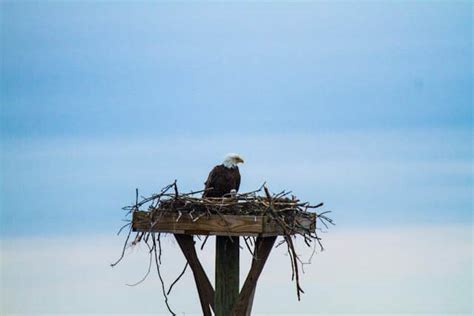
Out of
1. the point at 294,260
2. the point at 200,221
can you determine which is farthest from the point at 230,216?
the point at 294,260

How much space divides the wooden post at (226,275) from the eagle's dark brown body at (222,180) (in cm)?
143

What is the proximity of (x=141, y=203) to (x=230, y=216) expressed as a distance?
959 mm

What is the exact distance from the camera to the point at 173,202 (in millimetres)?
7023

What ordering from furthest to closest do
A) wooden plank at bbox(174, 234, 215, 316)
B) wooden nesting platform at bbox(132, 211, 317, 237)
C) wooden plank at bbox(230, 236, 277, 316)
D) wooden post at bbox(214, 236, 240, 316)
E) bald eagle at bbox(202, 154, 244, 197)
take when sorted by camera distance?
bald eagle at bbox(202, 154, 244, 197)
wooden plank at bbox(174, 234, 215, 316)
wooden post at bbox(214, 236, 240, 316)
wooden plank at bbox(230, 236, 277, 316)
wooden nesting platform at bbox(132, 211, 317, 237)

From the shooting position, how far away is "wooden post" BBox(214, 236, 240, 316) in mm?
7125

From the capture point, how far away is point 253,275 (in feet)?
23.1

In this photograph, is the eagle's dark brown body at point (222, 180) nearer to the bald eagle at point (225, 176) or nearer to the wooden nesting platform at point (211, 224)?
the bald eagle at point (225, 176)

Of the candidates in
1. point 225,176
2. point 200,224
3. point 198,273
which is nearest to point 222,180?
point 225,176

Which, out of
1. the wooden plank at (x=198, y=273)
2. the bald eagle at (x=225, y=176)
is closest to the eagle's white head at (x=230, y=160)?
the bald eagle at (x=225, y=176)

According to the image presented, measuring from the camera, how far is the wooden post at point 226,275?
23.4ft

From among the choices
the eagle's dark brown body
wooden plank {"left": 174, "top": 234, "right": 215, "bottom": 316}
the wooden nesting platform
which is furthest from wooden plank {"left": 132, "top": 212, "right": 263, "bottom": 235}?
the eagle's dark brown body

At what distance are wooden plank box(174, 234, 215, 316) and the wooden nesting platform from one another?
300 millimetres

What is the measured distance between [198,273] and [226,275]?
0.29m

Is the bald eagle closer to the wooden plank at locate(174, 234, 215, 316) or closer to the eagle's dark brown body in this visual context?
the eagle's dark brown body
